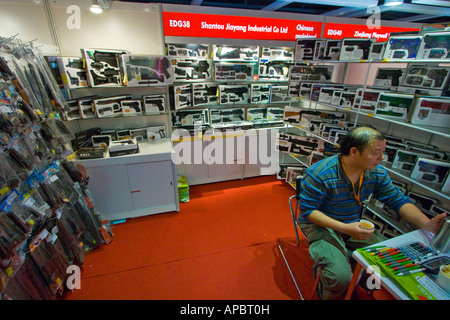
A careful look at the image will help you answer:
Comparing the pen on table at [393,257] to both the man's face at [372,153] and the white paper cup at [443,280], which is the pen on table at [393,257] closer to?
the white paper cup at [443,280]

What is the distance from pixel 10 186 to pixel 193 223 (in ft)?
5.61

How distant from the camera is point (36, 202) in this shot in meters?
1.61

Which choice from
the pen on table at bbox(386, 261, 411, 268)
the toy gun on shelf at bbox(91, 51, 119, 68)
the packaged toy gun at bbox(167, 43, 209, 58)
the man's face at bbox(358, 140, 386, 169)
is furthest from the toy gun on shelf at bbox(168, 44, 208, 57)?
the pen on table at bbox(386, 261, 411, 268)

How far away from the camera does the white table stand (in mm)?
992

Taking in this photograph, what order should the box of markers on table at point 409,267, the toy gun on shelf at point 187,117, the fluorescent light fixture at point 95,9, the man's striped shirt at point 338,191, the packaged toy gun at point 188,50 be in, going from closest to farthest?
the box of markers on table at point 409,267, the man's striped shirt at point 338,191, the fluorescent light fixture at point 95,9, the packaged toy gun at point 188,50, the toy gun on shelf at point 187,117

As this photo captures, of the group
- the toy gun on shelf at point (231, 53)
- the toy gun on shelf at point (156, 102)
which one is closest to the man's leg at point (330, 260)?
Result: the toy gun on shelf at point (156, 102)

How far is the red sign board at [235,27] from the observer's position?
2.63 m

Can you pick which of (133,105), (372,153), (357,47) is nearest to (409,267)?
(372,153)

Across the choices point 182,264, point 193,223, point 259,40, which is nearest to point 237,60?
point 259,40

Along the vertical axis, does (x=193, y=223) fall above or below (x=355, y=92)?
below

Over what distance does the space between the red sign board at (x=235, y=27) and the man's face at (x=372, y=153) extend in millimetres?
2309

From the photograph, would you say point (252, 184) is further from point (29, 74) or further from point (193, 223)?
point (29, 74)

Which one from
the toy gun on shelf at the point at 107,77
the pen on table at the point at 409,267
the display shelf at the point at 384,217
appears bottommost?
the display shelf at the point at 384,217

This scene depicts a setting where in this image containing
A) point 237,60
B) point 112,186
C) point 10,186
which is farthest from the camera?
point 237,60
